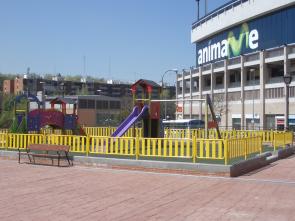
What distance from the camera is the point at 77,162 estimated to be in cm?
1739

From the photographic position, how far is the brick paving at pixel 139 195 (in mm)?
8867

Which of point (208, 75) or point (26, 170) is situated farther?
point (208, 75)

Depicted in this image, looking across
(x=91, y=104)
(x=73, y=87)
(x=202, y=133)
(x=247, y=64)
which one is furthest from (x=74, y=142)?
(x=73, y=87)

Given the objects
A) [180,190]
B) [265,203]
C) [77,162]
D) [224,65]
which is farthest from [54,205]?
[224,65]

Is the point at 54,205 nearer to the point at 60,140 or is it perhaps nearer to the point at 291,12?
the point at 60,140

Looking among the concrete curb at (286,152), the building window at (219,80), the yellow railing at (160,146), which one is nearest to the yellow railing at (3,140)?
the yellow railing at (160,146)

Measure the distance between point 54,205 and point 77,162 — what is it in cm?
776

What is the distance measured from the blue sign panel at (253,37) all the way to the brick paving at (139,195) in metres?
49.3

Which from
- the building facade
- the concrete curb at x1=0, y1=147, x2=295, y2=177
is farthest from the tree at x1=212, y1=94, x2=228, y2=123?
the concrete curb at x1=0, y1=147, x2=295, y2=177

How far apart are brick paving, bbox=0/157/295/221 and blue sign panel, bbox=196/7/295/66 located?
162 ft

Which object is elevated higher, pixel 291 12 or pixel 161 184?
pixel 291 12

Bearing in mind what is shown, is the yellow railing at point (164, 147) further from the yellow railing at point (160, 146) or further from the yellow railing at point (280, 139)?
the yellow railing at point (280, 139)

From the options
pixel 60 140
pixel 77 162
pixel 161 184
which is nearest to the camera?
pixel 161 184

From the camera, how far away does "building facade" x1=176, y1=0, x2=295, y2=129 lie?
59469mm
